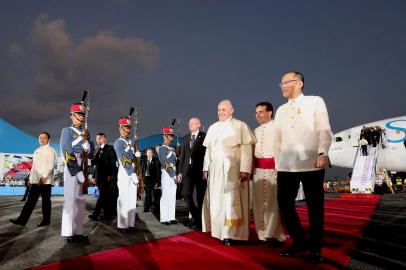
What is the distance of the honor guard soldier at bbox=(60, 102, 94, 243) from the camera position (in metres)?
4.48

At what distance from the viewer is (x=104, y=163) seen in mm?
8047

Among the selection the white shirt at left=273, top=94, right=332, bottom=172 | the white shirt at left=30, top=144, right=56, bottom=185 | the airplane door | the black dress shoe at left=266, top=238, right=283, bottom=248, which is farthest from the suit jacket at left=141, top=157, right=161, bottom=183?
the airplane door

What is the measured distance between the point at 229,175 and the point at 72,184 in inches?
86.1

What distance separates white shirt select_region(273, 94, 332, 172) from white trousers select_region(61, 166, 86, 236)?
2.79 metres

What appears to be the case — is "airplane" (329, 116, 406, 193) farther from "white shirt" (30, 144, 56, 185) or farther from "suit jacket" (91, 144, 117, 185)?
"white shirt" (30, 144, 56, 185)

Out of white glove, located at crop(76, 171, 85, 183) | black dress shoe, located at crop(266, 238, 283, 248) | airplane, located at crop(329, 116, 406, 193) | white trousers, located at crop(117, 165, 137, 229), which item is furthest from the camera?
airplane, located at crop(329, 116, 406, 193)

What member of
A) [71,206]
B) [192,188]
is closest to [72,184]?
[71,206]

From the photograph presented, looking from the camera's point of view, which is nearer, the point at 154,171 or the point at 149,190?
the point at 149,190

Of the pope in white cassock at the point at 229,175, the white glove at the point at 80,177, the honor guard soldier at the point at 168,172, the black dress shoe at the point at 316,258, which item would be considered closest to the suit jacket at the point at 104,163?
the honor guard soldier at the point at 168,172

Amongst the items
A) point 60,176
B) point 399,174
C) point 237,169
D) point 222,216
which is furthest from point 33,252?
point 60,176

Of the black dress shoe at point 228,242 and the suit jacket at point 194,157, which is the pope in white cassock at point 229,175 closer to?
the black dress shoe at point 228,242

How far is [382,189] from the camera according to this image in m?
20.2

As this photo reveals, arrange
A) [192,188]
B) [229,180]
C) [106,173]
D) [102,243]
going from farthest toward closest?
1. [106,173]
2. [192,188]
3. [229,180]
4. [102,243]

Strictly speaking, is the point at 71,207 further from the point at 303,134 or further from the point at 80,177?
the point at 303,134
